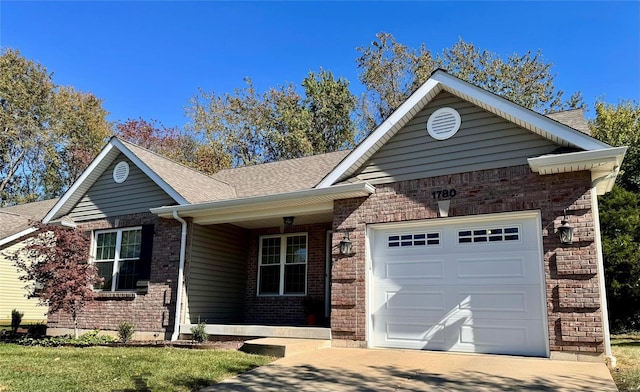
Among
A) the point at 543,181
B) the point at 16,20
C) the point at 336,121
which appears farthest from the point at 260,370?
the point at 336,121

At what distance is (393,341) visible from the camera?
9.16 m

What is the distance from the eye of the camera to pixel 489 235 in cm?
866

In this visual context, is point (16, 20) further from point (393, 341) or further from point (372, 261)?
point (393, 341)

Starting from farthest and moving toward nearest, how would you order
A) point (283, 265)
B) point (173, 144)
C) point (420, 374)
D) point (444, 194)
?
point (173, 144) < point (283, 265) < point (444, 194) < point (420, 374)

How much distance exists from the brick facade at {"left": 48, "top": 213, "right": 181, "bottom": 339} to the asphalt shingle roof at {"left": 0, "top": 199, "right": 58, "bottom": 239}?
789cm

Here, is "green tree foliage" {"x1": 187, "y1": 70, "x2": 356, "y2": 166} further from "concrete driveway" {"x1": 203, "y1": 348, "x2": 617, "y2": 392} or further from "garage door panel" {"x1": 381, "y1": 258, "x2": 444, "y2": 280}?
"concrete driveway" {"x1": 203, "y1": 348, "x2": 617, "y2": 392}

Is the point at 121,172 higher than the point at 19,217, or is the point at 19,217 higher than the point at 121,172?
the point at 121,172

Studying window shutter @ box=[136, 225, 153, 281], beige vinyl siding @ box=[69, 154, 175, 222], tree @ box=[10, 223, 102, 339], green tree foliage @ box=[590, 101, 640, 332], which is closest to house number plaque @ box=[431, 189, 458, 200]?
beige vinyl siding @ box=[69, 154, 175, 222]

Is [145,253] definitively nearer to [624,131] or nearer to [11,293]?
[11,293]

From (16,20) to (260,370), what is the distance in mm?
16535

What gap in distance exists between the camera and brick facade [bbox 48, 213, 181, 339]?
462 inches

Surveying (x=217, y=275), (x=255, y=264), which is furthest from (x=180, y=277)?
(x=255, y=264)

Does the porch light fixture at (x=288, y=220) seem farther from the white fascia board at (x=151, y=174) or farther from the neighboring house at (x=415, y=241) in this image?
the white fascia board at (x=151, y=174)

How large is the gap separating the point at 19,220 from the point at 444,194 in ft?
61.2
